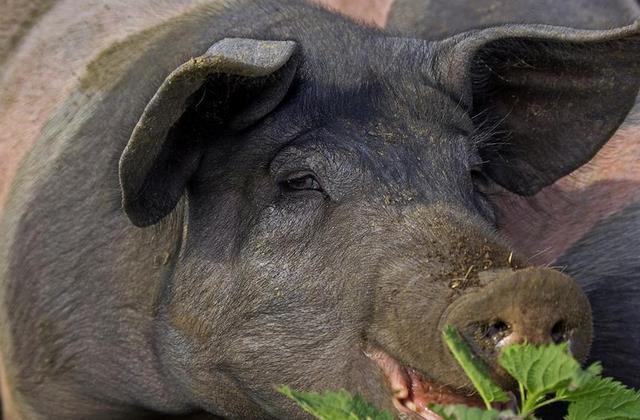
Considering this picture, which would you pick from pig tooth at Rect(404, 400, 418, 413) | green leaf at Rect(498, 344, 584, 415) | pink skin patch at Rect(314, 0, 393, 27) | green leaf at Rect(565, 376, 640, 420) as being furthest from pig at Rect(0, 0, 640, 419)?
pink skin patch at Rect(314, 0, 393, 27)

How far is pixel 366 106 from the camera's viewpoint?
147 inches

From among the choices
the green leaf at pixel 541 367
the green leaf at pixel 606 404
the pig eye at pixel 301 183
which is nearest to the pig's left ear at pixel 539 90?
the pig eye at pixel 301 183

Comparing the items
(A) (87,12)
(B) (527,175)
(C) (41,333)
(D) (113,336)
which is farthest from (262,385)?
(A) (87,12)

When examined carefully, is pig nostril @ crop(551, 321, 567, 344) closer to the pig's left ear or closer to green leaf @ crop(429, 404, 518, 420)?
green leaf @ crop(429, 404, 518, 420)

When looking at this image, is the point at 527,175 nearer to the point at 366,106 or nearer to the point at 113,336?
the point at 366,106

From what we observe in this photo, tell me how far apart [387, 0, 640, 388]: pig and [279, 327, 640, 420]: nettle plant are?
1332mm

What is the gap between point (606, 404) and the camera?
2.78m

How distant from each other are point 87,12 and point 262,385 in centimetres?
197

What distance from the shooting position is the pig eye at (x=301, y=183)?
3.64 metres

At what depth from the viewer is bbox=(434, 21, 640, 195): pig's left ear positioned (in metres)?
3.95

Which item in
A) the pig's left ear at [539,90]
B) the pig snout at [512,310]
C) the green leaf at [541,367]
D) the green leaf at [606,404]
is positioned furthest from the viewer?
the pig's left ear at [539,90]

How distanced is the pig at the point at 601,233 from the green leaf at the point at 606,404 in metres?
1.32

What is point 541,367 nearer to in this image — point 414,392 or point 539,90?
point 414,392

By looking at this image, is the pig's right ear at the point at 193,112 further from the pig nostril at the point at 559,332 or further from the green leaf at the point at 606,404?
the green leaf at the point at 606,404
